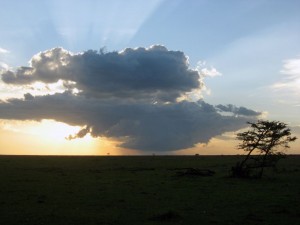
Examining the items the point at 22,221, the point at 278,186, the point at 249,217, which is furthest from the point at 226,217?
the point at 278,186

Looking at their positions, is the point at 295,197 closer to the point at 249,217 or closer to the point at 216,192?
the point at 216,192

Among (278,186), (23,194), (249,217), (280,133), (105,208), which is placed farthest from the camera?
(280,133)

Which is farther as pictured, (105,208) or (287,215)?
(105,208)

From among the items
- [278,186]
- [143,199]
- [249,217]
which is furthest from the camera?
[278,186]

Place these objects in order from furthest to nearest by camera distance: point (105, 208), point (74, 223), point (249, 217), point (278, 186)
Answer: point (278, 186) < point (105, 208) < point (249, 217) < point (74, 223)

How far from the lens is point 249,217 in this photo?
23.3m

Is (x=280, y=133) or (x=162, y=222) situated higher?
(x=280, y=133)

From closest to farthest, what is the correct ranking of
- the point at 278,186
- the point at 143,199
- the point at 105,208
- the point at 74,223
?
1. the point at 74,223
2. the point at 105,208
3. the point at 143,199
4. the point at 278,186

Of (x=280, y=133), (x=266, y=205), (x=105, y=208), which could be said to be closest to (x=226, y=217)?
(x=266, y=205)

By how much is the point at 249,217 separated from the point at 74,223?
938 cm

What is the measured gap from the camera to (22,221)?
2222 centimetres

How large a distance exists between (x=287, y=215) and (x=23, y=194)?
20136mm

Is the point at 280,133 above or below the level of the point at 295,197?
above

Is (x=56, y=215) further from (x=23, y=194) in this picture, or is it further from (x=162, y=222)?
(x=23, y=194)
